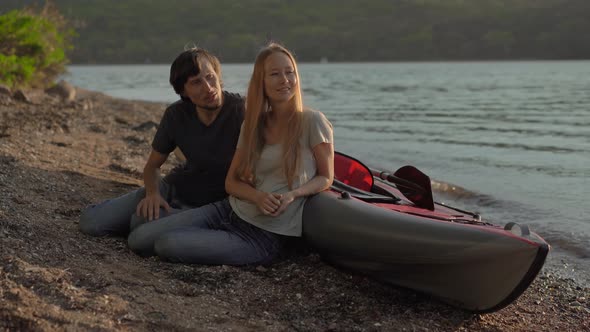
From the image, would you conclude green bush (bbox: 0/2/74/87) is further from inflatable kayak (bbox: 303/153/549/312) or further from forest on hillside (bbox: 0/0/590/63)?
forest on hillside (bbox: 0/0/590/63)

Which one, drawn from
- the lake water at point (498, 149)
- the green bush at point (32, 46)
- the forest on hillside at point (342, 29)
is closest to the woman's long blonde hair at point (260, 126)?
the lake water at point (498, 149)

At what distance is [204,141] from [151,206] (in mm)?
588

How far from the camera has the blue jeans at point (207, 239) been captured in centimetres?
440

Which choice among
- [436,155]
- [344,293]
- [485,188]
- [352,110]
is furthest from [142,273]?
[352,110]

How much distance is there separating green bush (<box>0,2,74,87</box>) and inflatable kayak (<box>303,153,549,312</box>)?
445 inches

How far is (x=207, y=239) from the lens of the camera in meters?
4.41

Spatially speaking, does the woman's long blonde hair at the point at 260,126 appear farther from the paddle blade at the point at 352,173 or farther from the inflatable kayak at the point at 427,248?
the paddle blade at the point at 352,173

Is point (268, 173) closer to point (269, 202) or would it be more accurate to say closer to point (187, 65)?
point (269, 202)

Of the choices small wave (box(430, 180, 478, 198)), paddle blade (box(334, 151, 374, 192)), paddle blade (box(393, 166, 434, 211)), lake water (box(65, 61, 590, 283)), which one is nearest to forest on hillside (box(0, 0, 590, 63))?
lake water (box(65, 61, 590, 283))

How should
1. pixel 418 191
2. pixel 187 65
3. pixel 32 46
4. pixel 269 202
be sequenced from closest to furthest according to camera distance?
pixel 269 202 < pixel 187 65 < pixel 418 191 < pixel 32 46

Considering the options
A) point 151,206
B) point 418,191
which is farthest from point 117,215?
point 418,191

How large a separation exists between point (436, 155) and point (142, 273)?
866 centimetres

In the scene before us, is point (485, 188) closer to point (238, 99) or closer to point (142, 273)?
point (238, 99)

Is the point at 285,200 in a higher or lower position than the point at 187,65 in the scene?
lower
